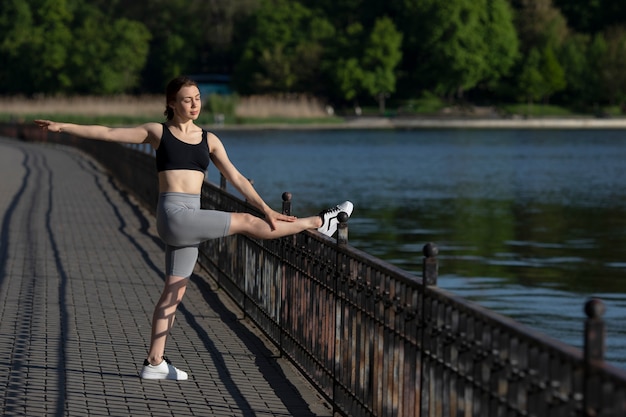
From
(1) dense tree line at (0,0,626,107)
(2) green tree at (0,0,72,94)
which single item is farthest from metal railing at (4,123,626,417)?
(2) green tree at (0,0,72,94)

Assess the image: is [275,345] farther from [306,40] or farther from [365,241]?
[306,40]

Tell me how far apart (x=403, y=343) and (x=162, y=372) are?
2.53 m

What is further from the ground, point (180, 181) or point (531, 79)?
point (180, 181)

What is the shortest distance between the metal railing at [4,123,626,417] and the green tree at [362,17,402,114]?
453 feet

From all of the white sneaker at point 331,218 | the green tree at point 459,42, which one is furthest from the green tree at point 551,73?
the white sneaker at point 331,218

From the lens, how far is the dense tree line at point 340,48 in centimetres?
15012

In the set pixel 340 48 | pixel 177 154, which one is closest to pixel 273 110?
pixel 340 48

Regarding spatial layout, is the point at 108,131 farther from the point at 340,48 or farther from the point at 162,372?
the point at 340,48

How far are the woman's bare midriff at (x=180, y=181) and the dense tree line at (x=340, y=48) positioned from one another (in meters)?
138

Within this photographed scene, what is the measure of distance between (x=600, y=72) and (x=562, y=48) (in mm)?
7663

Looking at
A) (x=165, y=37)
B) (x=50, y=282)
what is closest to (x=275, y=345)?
(x=50, y=282)

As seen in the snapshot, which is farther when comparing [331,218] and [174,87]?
[331,218]

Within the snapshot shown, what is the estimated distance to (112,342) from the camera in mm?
10664

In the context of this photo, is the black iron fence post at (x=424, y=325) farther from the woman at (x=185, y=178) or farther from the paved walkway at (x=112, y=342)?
the woman at (x=185, y=178)
